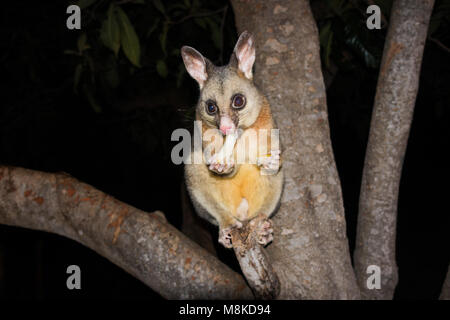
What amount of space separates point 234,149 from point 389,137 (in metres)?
0.93

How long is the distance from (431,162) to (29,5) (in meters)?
6.57

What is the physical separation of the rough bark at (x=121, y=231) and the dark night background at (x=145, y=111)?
0.85m

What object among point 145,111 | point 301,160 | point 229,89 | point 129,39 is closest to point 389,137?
point 301,160

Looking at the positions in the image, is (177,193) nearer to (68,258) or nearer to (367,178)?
(68,258)

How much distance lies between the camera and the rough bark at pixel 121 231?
6.84 ft

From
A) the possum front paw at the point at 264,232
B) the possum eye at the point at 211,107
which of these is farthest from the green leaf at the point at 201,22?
the possum front paw at the point at 264,232

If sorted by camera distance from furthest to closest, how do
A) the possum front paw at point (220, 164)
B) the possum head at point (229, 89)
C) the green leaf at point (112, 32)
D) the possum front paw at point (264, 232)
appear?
1. the green leaf at point (112, 32)
2. the possum front paw at point (264, 232)
3. the possum head at point (229, 89)
4. the possum front paw at point (220, 164)

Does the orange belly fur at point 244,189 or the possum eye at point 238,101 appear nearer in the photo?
the possum eye at point 238,101

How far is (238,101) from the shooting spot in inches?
77.8

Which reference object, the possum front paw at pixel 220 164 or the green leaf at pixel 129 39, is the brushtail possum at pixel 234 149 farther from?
the green leaf at pixel 129 39

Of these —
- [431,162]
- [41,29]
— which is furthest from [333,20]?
[431,162]

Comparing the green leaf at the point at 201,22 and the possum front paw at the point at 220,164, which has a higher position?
the green leaf at the point at 201,22

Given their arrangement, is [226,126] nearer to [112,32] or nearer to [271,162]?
[271,162]

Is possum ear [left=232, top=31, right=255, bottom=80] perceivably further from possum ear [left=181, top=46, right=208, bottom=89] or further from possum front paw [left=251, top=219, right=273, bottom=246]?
possum front paw [left=251, top=219, right=273, bottom=246]
